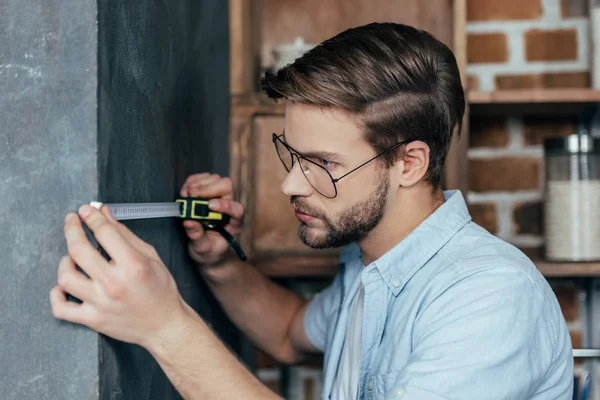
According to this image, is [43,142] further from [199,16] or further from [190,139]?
[199,16]

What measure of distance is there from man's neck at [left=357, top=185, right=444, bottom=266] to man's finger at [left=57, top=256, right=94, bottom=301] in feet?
1.91

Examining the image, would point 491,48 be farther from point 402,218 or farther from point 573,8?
point 402,218

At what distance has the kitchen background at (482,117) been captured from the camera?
157 centimetres

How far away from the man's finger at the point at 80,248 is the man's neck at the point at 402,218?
0.58 m

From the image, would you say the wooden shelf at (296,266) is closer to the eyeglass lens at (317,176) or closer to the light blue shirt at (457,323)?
the light blue shirt at (457,323)

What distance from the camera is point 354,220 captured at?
3.87 ft

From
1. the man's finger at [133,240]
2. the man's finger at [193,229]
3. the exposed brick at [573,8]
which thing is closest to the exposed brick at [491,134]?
the exposed brick at [573,8]

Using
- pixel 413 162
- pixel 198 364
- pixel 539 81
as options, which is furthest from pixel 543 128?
pixel 198 364

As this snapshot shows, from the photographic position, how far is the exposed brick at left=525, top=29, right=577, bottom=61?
1.66 m

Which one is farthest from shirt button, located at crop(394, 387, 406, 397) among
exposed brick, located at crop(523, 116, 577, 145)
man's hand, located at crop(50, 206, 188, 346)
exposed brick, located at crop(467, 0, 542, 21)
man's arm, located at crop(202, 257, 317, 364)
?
exposed brick, located at crop(467, 0, 542, 21)

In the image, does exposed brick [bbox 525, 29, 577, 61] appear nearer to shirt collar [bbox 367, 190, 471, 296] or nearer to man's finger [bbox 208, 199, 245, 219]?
shirt collar [bbox 367, 190, 471, 296]

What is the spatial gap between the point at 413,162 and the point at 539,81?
0.64 metres

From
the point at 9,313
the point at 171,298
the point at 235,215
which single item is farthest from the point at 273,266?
the point at 9,313

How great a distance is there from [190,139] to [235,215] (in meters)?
0.20
